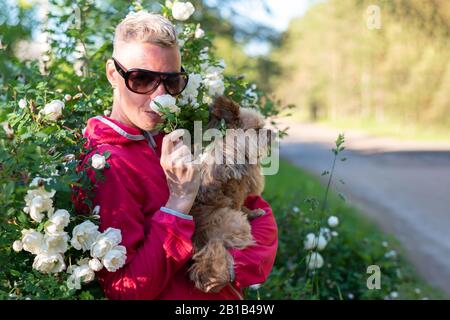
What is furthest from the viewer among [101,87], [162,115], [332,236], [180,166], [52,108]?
[332,236]

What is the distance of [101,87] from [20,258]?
53.0 inches

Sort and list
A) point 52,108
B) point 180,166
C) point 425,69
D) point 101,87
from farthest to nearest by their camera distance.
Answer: point 425,69 → point 101,87 → point 52,108 → point 180,166

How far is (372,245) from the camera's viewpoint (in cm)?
663

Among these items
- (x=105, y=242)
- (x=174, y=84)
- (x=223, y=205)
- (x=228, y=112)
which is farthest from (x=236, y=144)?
(x=105, y=242)

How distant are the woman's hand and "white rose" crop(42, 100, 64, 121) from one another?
612 mm

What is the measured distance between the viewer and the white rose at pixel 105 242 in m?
2.09

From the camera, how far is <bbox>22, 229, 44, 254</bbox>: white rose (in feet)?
6.98

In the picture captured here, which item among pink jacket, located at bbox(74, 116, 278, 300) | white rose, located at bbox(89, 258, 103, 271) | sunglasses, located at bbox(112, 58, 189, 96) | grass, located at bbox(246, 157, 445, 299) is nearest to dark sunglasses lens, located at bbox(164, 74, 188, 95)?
sunglasses, located at bbox(112, 58, 189, 96)

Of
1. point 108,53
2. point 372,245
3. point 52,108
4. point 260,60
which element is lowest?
point 260,60

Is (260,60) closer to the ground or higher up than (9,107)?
closer to the ground

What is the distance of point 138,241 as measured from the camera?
2205 millimetres

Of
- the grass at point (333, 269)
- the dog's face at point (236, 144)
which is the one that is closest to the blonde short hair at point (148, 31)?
the dog's face at point (236, 144)
